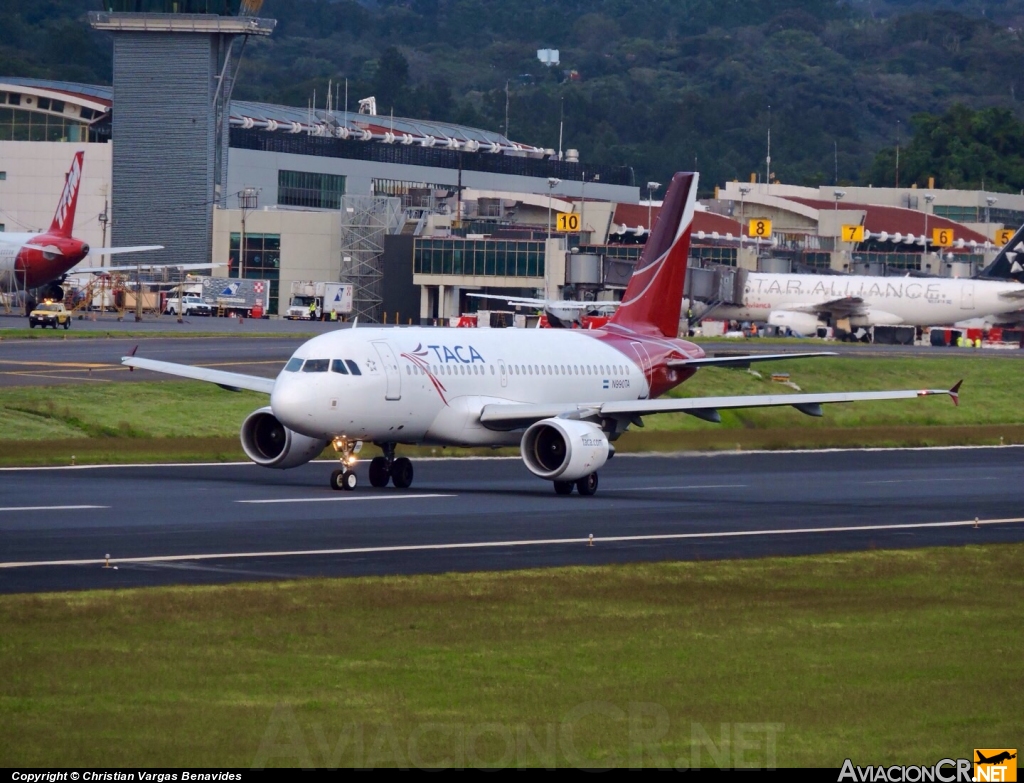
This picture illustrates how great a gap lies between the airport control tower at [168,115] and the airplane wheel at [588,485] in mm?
110750

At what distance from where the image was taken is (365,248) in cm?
14638

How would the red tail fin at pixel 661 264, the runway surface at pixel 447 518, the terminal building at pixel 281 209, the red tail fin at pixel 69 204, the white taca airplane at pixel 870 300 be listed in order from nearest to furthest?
1. the runway surface at pixel 447 518
2. the red tail fin at pixel 661 264
3. the red tail fin at pixel 69 204
4. the white taca airplane at pixel 870 300
5. the terminal building at pixel 281 209

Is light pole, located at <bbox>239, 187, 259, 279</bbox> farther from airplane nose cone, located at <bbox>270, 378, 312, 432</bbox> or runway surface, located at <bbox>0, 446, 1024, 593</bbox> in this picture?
airplane nose cone, located at <bbox>270, 378, 312, 432</bbox>

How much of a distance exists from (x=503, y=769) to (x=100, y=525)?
1778 centimetres

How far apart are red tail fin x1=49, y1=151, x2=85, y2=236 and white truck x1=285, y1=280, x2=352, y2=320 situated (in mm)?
27510

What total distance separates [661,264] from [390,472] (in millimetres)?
11489

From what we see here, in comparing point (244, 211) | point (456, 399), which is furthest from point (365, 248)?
point (456, 399)

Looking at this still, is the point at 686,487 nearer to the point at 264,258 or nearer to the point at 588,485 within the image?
the point at 588,485

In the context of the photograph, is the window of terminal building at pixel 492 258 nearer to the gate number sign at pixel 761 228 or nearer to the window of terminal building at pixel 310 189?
the gate number sign at pixel 761 228

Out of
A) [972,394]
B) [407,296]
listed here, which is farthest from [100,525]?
[407,296]

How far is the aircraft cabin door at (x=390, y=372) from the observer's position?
118 ft

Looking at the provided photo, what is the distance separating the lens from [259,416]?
37.8 metres

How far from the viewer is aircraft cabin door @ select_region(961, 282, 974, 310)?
122 metres

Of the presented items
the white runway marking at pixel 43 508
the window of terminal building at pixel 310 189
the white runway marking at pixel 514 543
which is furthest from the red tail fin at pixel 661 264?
the window of terminal building at pixel 310 189
